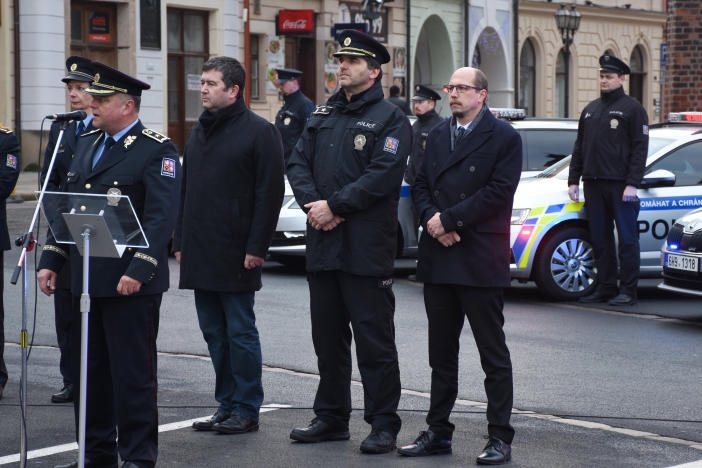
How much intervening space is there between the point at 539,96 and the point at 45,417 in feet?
119

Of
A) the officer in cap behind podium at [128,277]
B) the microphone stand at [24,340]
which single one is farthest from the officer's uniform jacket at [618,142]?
the microphone stand at [24,340]

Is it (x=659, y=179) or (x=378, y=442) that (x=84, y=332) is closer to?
(x=378, y=442)

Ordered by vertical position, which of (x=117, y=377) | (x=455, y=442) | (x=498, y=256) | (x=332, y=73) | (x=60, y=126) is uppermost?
(x=332, y=73)

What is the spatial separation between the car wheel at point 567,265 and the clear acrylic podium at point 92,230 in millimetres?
6759

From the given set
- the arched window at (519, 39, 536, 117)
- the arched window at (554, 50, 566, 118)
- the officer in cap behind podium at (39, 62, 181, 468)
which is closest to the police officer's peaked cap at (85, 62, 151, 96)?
the officer in cap behind podium at (39, 62, 181, 468)

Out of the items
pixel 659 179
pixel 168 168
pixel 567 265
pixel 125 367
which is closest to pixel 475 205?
pixel 168 168

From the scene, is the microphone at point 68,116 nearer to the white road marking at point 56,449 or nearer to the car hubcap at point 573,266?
the white road marking at point 56,449

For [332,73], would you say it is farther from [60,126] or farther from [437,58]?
[60,126]

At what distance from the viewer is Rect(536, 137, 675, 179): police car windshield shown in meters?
12.2

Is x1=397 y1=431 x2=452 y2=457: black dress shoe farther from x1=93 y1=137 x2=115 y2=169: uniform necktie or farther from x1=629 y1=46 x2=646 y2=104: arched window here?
x1=629 y1=46 x2=646 y2=104: arched window

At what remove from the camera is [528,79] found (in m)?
42.1

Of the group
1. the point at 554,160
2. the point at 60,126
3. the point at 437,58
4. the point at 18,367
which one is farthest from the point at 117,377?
the point at 437,58

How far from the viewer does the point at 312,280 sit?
6.43 m

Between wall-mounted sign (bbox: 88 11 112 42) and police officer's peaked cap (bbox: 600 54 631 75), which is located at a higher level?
wall-mounted sign (bbox: 88 11 112 42)
